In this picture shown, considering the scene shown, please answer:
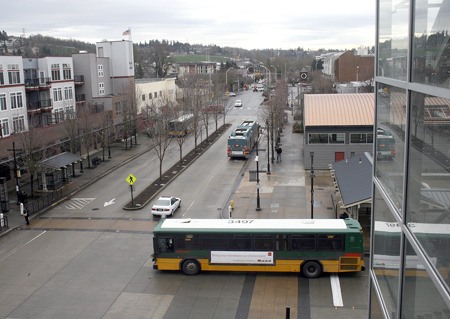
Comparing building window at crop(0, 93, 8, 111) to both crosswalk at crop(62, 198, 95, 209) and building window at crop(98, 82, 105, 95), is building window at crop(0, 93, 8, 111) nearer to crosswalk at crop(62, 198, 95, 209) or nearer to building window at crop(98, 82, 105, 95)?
crosswalk at crop(62, 198, 95, 209)

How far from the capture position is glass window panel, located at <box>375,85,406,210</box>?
5402 mm

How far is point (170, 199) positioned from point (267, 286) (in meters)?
11.7

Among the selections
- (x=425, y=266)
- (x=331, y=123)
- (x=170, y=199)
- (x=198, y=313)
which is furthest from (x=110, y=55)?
(x=425, y=266)

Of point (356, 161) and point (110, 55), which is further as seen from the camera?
point (110, 55)

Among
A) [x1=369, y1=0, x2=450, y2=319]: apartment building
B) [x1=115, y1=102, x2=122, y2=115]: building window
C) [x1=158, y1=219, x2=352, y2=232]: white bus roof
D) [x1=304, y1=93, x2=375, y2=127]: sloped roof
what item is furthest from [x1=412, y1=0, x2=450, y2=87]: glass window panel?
[x1=115, y1=102, x2=122, y2=115]: building window

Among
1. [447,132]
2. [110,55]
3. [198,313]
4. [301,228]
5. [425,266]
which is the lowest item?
[198,313]

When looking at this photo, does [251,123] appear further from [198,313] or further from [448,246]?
[448,246]

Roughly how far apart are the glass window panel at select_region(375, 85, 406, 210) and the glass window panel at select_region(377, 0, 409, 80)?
0.22 meters

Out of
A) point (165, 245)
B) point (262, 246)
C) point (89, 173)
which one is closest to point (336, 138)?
point (89, 173)

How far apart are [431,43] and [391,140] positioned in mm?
1960

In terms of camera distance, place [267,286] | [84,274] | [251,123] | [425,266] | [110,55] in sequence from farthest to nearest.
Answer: [110,55]
[251,123]
[84,274]
[267,286]
[425,266]

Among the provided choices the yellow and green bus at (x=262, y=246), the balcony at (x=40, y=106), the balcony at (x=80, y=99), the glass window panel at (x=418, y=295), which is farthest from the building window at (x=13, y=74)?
the glass window panel at (x=418, y=295)

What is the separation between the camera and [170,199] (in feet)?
98.6

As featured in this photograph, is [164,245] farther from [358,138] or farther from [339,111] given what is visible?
[339,111]
